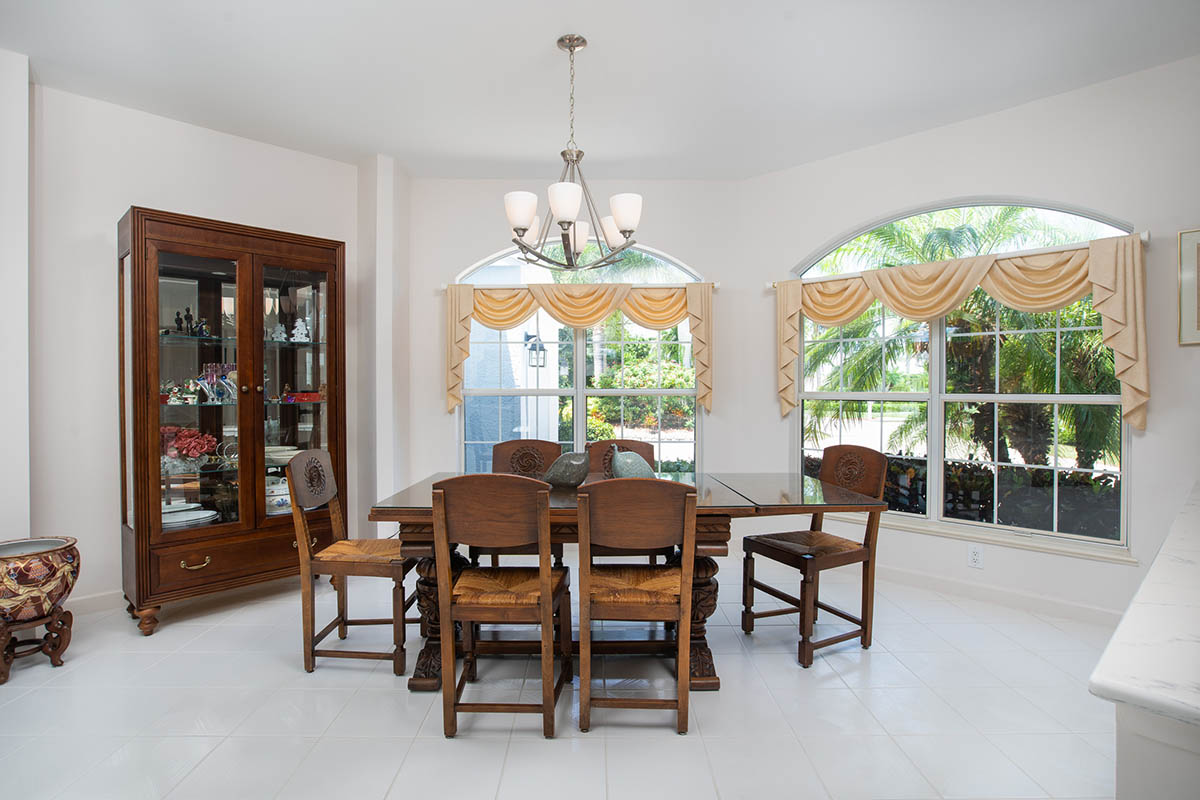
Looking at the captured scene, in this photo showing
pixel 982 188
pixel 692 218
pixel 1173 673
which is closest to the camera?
pixel 1173 673

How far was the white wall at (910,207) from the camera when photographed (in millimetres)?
3100

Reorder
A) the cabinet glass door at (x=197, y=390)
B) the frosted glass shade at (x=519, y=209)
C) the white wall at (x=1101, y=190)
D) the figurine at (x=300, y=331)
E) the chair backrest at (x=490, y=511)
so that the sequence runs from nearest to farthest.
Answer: the chair backrest at (x=490, y=511)
the frosted glass shade at (x=519, y=209)
the white wall at (x=1101, y=190)
the cabinet glass door at (x=197, y=390)
the figurine at (x=300, y=331)

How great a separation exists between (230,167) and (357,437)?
193 centimetres

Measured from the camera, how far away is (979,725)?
2258 mm

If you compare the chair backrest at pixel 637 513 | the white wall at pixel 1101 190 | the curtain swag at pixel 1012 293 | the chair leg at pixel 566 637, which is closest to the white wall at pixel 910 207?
the white wall at pixel 1101 190

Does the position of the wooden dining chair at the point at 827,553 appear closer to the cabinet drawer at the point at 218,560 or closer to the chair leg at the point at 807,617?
the chair leg at the point at 807,617

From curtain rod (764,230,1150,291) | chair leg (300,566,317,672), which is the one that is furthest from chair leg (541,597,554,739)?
curtain rod (764,230,1150,291)

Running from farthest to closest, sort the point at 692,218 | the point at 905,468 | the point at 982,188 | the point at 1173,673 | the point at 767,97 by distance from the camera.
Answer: the point at 692,218, the point at 905,468, the point at 982,188, the point at 767,97, the point at 1173,673

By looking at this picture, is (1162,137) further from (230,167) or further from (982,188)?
(230,167)

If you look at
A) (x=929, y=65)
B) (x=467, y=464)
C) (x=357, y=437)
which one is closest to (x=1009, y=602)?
(x=929, y=65)

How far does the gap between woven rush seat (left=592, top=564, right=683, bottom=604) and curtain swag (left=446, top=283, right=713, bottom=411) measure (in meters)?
2.36

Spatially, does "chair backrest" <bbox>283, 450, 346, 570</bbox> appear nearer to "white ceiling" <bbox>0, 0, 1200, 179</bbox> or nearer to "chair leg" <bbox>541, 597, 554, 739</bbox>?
"chair leg" <bbox>541, 597, 554, 739</bbox>

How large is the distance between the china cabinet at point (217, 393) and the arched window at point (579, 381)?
1242mm

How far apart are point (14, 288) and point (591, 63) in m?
3.00
